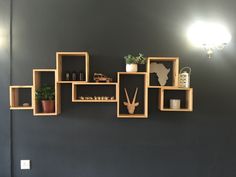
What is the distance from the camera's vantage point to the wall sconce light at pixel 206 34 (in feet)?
7.20

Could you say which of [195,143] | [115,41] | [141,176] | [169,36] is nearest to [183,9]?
[169,36]

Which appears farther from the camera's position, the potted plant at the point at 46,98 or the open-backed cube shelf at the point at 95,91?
the open-backed cube shelf at the point at 95,91

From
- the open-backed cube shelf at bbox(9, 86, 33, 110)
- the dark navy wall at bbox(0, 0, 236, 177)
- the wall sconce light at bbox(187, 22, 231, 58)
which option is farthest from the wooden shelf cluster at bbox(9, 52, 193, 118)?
the wall sconce light at bbox(187, 22, 231, 58)

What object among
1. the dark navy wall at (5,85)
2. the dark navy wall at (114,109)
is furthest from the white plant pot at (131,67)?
the dark navy wall at (5,85)

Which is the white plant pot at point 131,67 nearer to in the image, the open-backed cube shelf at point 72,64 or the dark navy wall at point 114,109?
the dark navy wall at point 114,109

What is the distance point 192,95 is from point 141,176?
112 centimetres

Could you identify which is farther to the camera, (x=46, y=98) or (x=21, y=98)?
(x=21, y=98)

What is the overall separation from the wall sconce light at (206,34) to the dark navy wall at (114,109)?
85mm

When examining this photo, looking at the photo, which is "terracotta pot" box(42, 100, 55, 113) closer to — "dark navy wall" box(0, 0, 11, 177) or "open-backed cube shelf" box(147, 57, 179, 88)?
"dark navy wall" box(0, 0, 11, 177)

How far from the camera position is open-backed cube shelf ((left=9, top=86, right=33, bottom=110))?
80.9 inches

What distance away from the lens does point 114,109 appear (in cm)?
220

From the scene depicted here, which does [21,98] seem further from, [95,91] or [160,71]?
[160,71]

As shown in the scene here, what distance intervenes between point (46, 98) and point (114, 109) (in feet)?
2.53

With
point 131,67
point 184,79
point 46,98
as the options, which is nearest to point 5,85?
point 46,98
